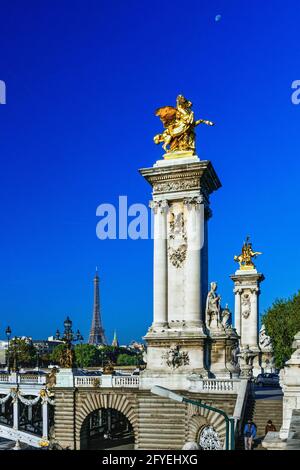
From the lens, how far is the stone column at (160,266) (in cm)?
Answer: 3278

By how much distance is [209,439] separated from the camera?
28375 mm

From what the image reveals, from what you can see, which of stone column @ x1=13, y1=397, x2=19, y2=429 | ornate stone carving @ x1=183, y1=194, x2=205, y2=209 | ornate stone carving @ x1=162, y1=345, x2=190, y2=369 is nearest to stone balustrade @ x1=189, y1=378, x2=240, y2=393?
ornate stone carving @ x1=162, y1=345, x2=190, y2=369

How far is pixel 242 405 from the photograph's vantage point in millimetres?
26281

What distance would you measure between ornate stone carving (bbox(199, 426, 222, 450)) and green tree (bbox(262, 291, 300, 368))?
3103cm

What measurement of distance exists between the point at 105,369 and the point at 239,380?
902 centimetres

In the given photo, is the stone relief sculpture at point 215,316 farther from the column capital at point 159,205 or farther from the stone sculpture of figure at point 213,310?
the column capital at point 159,205

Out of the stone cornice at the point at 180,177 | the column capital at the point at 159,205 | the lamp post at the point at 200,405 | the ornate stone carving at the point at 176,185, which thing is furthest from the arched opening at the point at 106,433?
the lamp post at the point at 200,405

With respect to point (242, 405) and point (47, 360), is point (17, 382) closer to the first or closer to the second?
point (242, 405)

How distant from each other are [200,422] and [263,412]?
380 cm

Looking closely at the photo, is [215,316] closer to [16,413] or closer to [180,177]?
[180,177]

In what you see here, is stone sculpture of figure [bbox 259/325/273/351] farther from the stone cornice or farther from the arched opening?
the stone cornice
